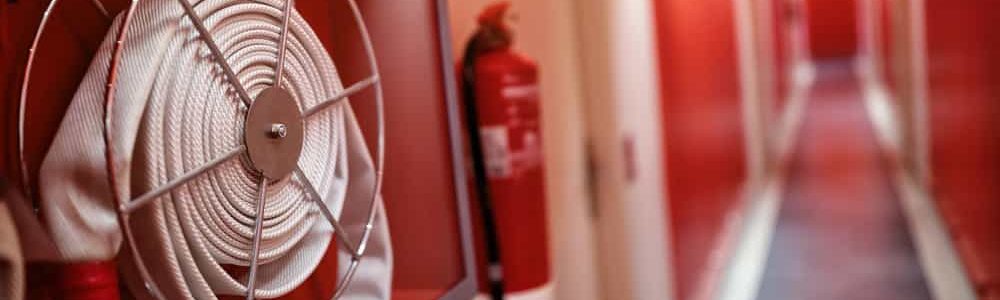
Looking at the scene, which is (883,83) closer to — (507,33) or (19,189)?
(507,33)

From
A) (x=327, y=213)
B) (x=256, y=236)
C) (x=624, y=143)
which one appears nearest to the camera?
(x=256, y=236)

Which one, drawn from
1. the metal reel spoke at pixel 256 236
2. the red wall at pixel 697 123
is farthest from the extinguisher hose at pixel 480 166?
the red wall at pixel 697 123

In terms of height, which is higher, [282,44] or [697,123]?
[282,44]

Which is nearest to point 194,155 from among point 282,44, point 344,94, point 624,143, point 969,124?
point 282,44

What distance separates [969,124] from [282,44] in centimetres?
344

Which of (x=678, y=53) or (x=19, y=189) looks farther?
(x=678, y=53)

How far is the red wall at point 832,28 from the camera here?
16109mm

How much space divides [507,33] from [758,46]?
18.1ft

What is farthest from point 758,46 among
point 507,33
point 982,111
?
point 507,33

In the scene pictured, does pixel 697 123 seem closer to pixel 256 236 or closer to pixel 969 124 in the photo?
pixel 969 124

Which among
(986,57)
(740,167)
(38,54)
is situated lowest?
(740,167)

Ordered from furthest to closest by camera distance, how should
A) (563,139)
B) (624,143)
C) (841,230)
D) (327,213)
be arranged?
(841,230)
(624,143)
(563,139)
(327,213)

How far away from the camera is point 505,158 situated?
1609 mm

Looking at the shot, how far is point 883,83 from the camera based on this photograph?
1139 cm
